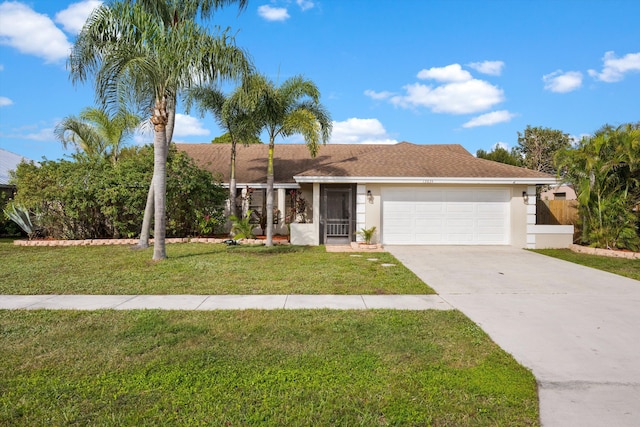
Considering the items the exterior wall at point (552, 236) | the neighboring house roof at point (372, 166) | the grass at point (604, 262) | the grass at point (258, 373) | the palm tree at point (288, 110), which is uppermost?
the palm tree at point (288, 110)

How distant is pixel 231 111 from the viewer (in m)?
13.8

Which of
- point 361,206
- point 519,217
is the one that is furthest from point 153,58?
point 519,217

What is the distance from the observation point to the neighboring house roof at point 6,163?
66.1ft

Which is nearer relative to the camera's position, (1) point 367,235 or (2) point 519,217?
(1) point 367,235

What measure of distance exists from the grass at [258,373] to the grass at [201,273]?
5.92 feet

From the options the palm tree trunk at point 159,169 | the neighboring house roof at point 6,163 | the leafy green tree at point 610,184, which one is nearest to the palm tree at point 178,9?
the palm tree trunk at point 159,169

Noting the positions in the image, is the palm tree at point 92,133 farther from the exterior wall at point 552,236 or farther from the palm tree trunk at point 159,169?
the exterior wall at point 552,236

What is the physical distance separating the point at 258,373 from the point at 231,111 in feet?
38.5

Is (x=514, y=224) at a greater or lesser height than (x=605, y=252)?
greater

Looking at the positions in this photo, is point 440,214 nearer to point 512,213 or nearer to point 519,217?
point 512,213

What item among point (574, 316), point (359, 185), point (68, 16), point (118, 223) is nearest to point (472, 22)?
point (359, 185)

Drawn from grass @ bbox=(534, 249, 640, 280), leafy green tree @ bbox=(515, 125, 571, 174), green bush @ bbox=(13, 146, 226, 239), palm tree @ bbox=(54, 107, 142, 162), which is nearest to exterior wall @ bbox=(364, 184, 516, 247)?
grass @ bbox=(534, 249, 640, 280)

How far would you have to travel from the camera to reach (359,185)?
14688 millimetres

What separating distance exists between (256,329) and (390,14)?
45.0 feet
